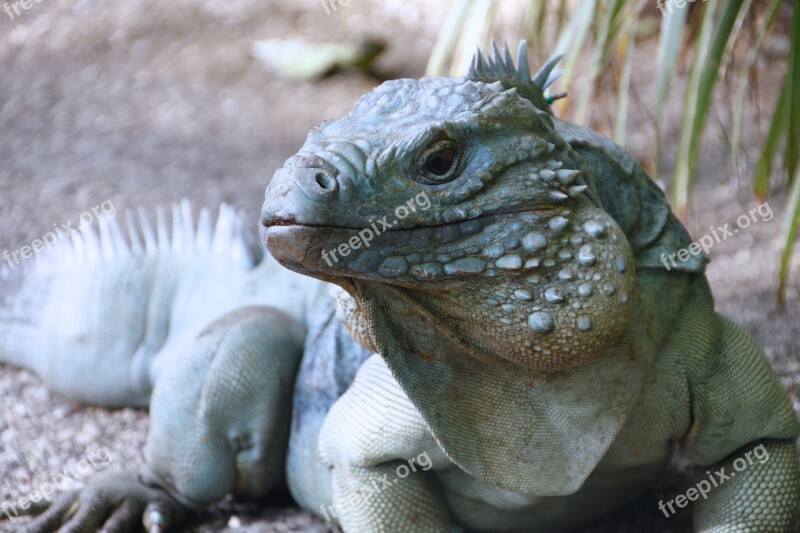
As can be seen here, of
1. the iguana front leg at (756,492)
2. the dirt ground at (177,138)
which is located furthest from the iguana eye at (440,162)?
the dirt ground at (177,138)

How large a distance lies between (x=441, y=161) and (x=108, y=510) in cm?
233

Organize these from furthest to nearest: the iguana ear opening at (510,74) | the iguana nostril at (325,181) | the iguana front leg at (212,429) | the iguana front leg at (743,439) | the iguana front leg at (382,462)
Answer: the iguana front leg at (212,429)
the iguana front leg at (382,462)
the iguana front leg at (743,439)
the iguana ear opening at (510,74)
the iguana nostril at (325,181)

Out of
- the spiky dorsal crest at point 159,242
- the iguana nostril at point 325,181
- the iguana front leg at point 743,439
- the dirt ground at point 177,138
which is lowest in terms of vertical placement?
the dirt ground at point 177,138

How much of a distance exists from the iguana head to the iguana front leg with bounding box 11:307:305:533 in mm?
1477

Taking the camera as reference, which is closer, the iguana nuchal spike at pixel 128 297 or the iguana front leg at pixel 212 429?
the iguana front leg at pixel 212 429

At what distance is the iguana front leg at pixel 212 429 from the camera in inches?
152

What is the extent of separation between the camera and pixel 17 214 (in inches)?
291

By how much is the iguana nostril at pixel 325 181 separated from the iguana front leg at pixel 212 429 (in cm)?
171

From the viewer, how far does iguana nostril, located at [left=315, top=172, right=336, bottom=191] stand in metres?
2.24

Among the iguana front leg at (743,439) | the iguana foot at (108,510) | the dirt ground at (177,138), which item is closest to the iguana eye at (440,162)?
the iguana front leg at (743,439)

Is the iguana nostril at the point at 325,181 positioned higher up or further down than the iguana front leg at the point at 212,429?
higher up

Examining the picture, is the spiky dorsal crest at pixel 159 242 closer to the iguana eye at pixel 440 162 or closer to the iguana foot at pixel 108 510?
the iguana foot at pixel 108 510

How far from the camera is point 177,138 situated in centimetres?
899

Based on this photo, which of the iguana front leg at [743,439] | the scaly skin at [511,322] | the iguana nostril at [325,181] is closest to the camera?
the iguana nostril at [325,181]
